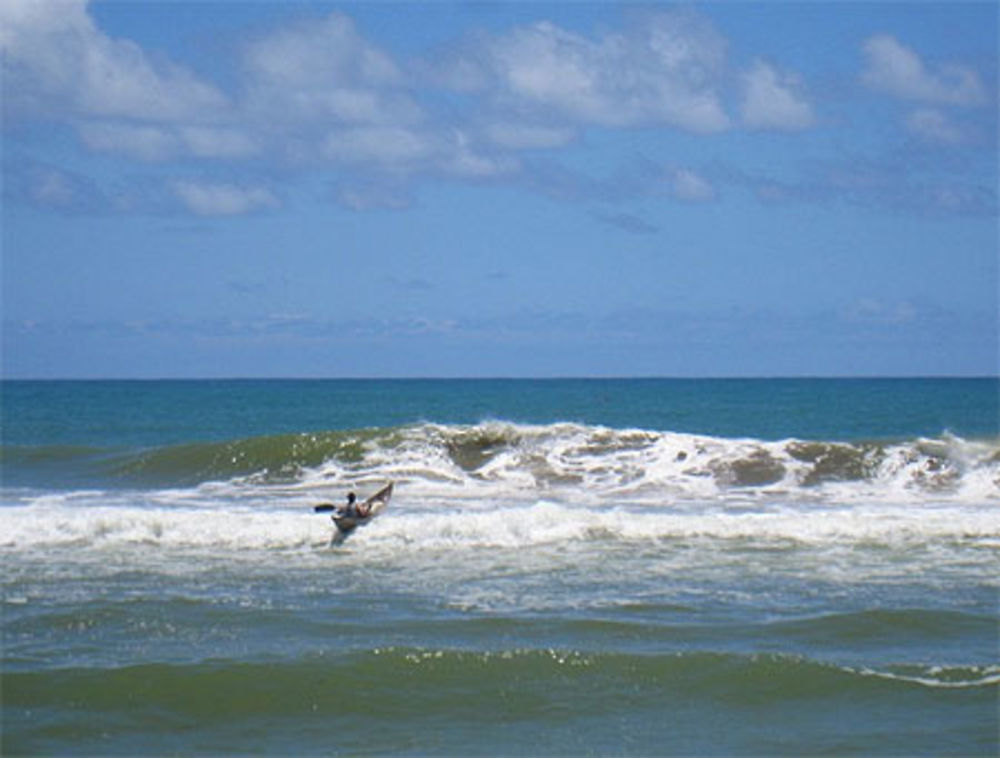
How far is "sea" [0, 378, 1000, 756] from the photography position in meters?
8.98

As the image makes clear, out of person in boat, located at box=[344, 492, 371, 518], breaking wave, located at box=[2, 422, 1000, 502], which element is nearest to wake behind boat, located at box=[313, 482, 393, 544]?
person in boat, located at box=[344, 492, 371, 518]

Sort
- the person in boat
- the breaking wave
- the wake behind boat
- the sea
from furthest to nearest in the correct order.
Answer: the breaking wave
the person in boat
the wake behind boat
the sea

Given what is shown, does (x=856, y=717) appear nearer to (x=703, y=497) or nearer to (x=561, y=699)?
(x=561, y=699)

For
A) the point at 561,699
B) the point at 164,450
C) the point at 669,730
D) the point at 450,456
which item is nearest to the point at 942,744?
the point at 669,730

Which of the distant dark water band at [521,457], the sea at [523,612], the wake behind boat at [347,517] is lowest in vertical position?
A: the sea at [523,612]

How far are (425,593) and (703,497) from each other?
33.7 feet

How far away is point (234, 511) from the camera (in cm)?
2028

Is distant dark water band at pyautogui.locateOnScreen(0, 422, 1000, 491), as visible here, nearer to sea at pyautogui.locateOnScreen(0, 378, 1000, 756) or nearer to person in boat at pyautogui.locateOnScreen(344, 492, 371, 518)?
sea at pyautogui.locateOnScreen(0, 378, 1000, 756)

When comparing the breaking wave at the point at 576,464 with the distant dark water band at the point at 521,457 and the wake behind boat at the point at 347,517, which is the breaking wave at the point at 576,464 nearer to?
the distant dark water band at the point at 521,457

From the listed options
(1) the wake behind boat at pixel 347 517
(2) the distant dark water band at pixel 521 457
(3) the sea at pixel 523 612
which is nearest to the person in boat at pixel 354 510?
(1) the wake behind boat at pixel 347 517

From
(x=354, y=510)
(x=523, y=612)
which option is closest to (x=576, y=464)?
(x=354, y=510)

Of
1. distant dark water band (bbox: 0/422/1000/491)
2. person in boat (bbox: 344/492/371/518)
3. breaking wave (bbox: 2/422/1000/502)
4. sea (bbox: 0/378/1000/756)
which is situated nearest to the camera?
sea (bbox: 0/378/1000/756)

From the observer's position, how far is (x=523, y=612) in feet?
39.7

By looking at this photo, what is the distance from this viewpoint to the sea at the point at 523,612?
898 cm
